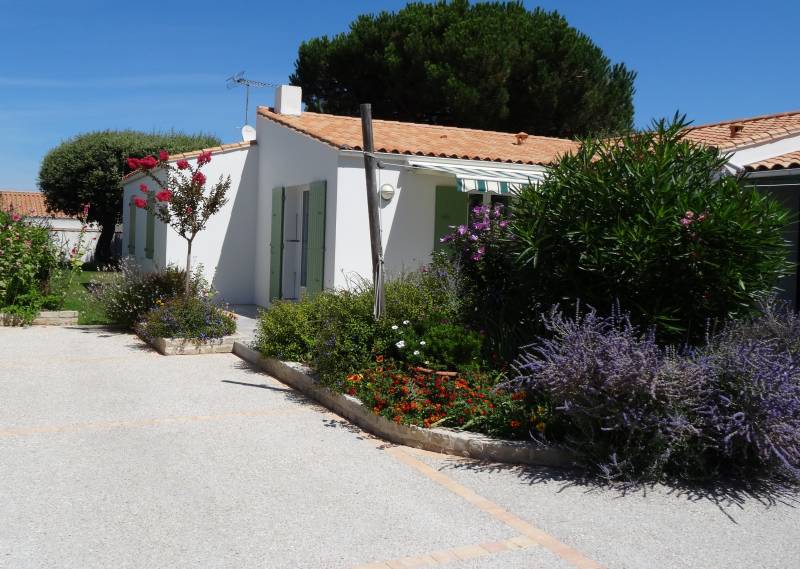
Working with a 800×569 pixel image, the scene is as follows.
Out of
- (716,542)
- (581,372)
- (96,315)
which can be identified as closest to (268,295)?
(96,315)

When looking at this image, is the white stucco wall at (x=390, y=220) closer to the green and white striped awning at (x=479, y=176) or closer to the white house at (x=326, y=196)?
the white house at (x=326, y=196)

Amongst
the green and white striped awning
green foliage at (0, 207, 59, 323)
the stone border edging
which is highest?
the green and white striped awning

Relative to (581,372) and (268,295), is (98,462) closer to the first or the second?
(581,372)

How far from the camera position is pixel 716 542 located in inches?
185

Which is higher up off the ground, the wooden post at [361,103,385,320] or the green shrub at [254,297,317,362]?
the wooden post at [361,103,385,320]

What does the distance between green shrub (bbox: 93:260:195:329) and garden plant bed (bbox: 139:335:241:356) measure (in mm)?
1443

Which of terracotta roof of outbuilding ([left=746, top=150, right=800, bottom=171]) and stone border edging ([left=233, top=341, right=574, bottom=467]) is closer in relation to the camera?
stone border edging ([left=233, top=341, right=574, bottom=467])

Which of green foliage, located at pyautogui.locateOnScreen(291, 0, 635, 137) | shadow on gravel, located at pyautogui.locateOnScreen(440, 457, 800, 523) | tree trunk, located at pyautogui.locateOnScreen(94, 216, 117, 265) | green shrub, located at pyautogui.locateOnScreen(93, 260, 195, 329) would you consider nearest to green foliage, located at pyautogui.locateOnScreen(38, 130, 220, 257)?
tree trunk, located at pyautogui.locateOnScreen(94, 216, 117, 265)

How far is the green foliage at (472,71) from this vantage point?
80.3 feet

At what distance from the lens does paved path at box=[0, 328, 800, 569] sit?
173 inches

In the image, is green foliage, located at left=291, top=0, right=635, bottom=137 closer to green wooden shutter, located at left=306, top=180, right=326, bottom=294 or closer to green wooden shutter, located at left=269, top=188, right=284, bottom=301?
green wooden shutter, located at left=269, top=188, right=284, bottom=301

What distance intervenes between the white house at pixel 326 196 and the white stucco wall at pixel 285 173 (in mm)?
22

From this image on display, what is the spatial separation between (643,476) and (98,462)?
4.34 meters

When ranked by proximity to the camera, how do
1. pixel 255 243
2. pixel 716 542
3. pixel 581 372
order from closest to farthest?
pixel 716 542
pixel 581 372
pixel 255 243
